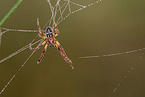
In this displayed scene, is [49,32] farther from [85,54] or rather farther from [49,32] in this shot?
[85,54]

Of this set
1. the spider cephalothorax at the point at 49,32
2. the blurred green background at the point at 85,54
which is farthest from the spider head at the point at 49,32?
the blurred green background at the point at 85,54

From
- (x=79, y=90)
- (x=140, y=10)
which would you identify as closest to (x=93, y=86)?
(x=79, y=90)

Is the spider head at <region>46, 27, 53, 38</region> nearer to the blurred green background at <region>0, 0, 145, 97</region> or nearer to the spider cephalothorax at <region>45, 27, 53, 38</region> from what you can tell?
the spider cephalothorax at <region>45, 27, 53, 38</region>

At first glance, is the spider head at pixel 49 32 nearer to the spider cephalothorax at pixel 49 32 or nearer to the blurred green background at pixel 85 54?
the spider cephalothorax at pixel 49 32

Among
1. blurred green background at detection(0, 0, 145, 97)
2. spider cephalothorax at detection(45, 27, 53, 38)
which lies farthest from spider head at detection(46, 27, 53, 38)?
blurred green background at detection(0, 0, 145, 97)

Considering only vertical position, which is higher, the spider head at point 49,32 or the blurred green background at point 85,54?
the spider head at point 49,32

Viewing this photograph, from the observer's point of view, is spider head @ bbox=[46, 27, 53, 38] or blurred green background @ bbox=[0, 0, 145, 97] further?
blurred green background @ bbox=[0, 0, 145, 97]

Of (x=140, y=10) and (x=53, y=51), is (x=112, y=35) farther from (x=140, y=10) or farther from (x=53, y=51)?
(x=53, y=51)

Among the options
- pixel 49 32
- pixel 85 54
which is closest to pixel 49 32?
pixel 49 32

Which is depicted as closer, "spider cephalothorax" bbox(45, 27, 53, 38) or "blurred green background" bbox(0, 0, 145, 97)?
"spider cephalothorax" bbox(45, 27, 53, 38)

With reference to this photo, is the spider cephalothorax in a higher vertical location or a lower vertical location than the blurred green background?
higher
